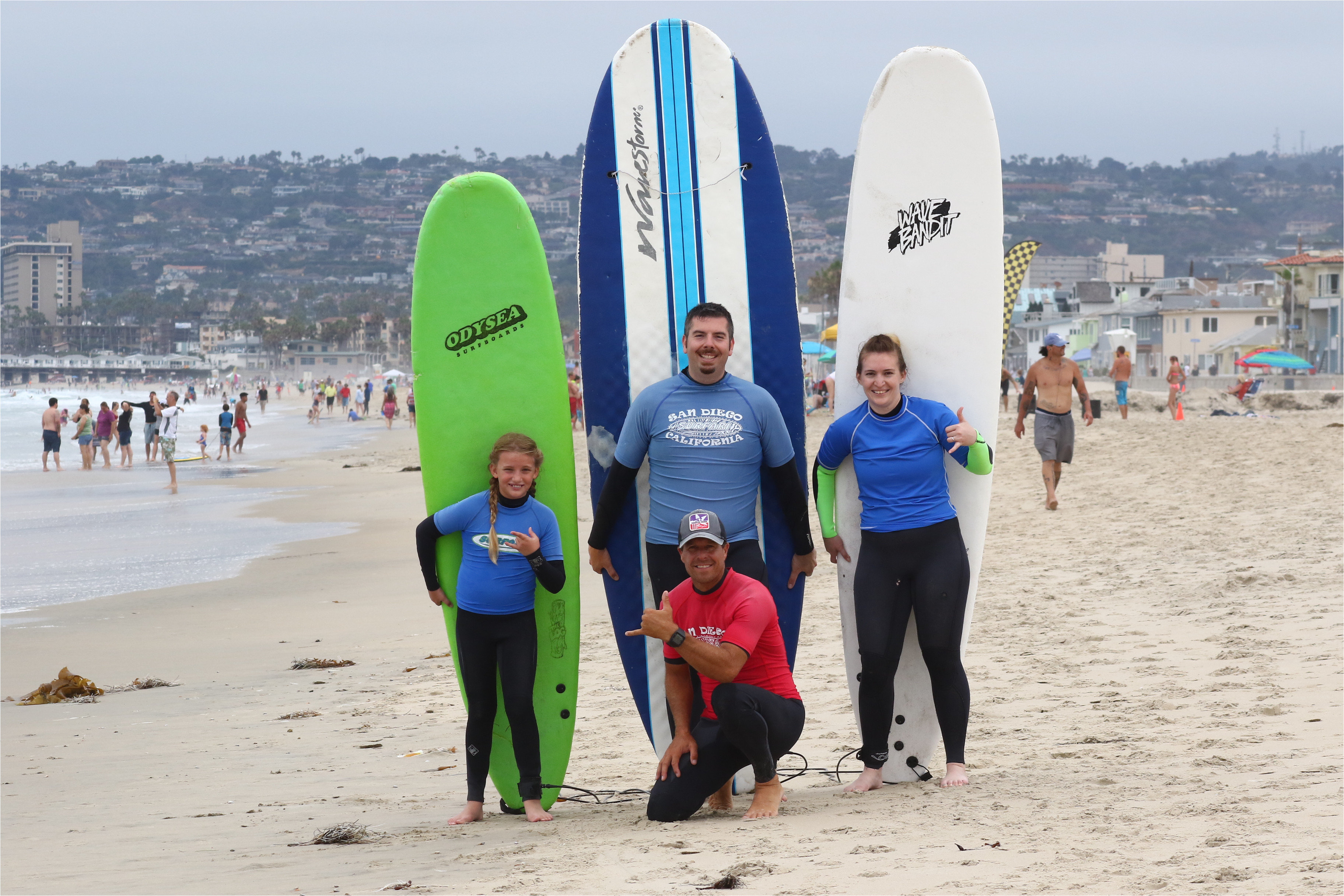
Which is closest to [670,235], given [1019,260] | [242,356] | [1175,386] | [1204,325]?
[1019,260]

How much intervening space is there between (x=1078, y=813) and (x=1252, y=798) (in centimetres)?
40

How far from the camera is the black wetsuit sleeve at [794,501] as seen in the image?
362 centimetres

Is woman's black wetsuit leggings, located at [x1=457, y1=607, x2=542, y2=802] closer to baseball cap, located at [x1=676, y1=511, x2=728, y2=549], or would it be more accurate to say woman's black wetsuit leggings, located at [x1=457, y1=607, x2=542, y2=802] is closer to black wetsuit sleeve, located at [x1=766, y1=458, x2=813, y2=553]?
baseball cap, located at [x1=676, y1=511, x2=728, y2=549]

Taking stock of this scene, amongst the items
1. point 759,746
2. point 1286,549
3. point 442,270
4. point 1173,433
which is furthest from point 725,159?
point 1173,433

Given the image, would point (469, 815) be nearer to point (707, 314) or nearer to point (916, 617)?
point (916, 617)

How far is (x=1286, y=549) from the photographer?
261 inches

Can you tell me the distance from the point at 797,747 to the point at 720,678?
3.47 ft

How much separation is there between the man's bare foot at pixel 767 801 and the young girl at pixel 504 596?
65 centimetres

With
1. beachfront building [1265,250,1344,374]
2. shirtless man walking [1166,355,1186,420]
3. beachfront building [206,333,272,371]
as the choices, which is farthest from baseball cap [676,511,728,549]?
beachfront building [206,333,272,371]

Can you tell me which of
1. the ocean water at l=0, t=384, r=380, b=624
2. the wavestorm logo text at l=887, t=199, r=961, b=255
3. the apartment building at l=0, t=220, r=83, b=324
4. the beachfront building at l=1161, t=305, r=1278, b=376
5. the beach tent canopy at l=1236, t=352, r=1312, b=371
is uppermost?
the apartment building at l=0, t=220, r=83, b=324

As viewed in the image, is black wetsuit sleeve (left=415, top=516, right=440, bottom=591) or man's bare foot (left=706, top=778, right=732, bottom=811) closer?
man's bare foot (left=706, top=778, right=732, bottom=811)

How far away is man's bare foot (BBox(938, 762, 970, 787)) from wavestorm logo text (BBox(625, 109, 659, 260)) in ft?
6.19

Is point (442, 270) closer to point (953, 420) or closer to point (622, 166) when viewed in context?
point (622, 166)

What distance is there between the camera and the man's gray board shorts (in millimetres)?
8883
